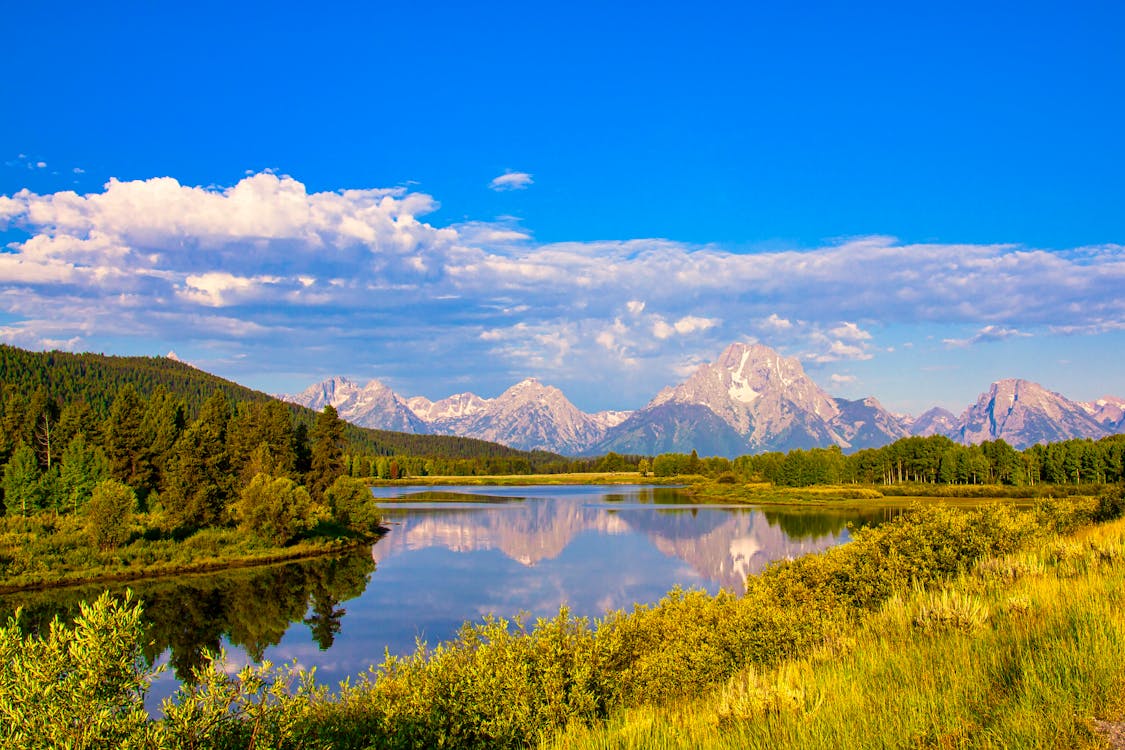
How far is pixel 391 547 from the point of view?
77.1 meters

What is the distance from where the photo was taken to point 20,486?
78.3 m

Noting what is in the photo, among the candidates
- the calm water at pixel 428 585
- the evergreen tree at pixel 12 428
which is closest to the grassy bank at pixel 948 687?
the calm water at pixel 428 585

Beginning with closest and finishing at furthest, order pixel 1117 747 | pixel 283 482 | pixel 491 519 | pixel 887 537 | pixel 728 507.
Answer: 1. pixel 1117 747
2. pixel 887 537
3. pixel 283 482
4. pixel 491 519
5. pixel 728 507

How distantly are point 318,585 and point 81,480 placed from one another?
149 ft

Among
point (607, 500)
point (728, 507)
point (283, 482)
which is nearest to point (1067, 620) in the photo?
point (283, 482)

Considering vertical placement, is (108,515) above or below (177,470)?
below

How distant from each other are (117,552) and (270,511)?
14.0 metres

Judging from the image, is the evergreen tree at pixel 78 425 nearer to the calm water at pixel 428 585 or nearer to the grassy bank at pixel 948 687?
the calm water at pixel 428 585

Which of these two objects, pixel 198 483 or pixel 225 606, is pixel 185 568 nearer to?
pixel 225 606

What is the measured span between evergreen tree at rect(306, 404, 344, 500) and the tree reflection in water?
36849 millimetres

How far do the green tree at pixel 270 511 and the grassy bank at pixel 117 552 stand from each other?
1.11 meters

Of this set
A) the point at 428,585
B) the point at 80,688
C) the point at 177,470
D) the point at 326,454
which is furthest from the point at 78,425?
the point at 80,688

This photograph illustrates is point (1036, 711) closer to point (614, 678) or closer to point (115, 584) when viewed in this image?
point (614, 678)

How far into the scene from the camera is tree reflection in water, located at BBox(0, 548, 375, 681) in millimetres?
38750
